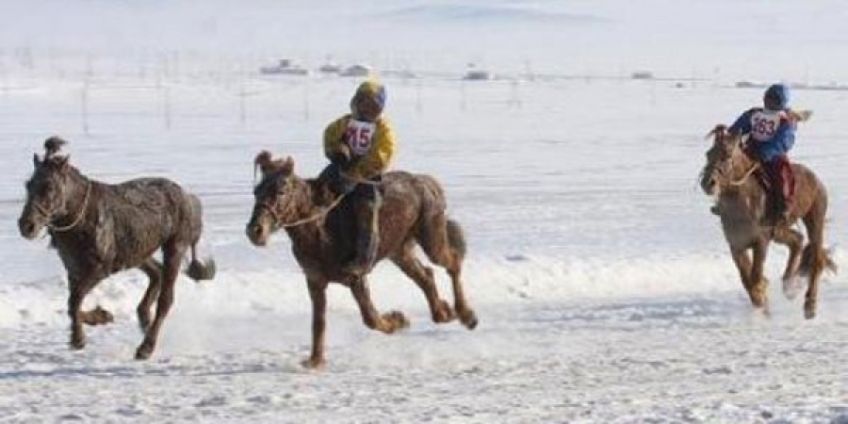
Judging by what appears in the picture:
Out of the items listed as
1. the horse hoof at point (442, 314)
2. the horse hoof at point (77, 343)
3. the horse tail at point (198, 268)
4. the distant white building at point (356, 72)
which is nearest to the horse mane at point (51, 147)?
the horse hoof at point (77, 343)

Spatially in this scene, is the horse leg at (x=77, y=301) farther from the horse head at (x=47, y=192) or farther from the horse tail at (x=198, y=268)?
the horse tail at (x=198, y=268)

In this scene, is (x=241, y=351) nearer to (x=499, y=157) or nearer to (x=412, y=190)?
(x=412, y=190)

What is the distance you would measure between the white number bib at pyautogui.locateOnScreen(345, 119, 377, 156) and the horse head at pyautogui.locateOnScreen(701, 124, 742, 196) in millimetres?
4356

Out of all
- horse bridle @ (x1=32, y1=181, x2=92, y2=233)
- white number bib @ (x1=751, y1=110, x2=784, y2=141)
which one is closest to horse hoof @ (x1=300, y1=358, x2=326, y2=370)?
horse bridle @ (x1=32, y1=181, x2=92, y2=233)

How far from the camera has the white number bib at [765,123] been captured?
17266mm

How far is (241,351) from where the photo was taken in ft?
46.3

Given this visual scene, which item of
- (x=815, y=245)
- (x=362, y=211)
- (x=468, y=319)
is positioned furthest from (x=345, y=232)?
(x=815, y=245)

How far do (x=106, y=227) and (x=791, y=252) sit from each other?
8.39 metres

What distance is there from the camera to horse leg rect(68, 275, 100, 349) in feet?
42.6

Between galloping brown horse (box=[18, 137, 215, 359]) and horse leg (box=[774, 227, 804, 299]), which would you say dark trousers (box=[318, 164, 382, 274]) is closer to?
galloping brown horse (box=[18, 137, 215, 359])

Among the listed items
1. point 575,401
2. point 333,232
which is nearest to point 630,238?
point 333,232

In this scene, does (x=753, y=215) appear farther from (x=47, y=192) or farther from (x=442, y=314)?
(x=47, y=192)

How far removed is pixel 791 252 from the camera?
18.0m

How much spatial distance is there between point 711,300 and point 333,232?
279 inches
